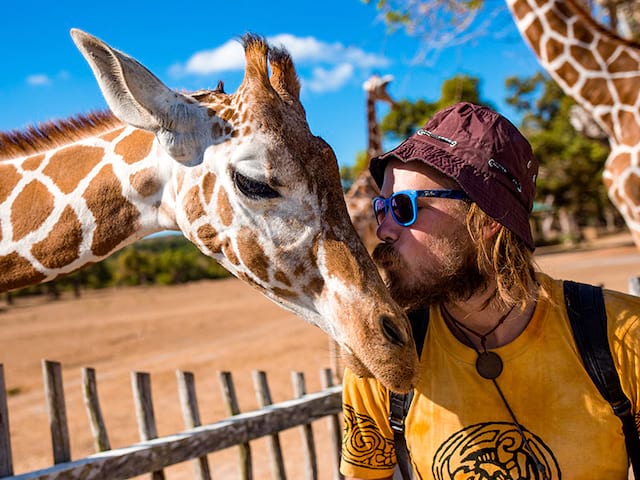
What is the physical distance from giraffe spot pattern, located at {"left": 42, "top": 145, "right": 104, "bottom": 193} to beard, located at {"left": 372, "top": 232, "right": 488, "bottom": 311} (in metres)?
1.25

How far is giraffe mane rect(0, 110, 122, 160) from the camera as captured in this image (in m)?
2.43

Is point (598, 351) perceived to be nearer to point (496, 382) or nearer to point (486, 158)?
point (496, 382)

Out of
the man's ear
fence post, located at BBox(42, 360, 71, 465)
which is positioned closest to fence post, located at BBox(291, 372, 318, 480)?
fence post, located at BBox(42, 360, 71, 465)

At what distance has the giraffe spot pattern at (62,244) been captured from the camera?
2.15 m

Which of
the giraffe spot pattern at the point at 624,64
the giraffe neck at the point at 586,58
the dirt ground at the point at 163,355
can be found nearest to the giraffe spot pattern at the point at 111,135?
the dirt ground at the point at 163,355

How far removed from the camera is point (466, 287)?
68.9 inches

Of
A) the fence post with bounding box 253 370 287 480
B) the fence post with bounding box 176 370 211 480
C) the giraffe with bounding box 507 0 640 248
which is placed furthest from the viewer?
the giraffe with bounding box 507 0 640 248

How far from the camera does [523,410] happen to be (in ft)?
5.29

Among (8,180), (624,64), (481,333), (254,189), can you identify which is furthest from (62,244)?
(624,64)

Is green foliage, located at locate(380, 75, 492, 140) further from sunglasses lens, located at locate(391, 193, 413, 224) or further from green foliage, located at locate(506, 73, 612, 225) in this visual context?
sunglasses lens, located at locate(391, 193, 413, 224)

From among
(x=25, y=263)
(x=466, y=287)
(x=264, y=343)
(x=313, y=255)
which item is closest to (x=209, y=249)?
(x=313, y=255)

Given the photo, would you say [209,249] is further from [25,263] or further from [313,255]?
[25,263]

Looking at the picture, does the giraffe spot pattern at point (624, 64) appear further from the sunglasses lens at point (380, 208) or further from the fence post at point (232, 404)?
the fence post at point (232, 404)

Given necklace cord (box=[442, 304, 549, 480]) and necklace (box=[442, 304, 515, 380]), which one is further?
necklace (box=[442, 304, 515, 380])
